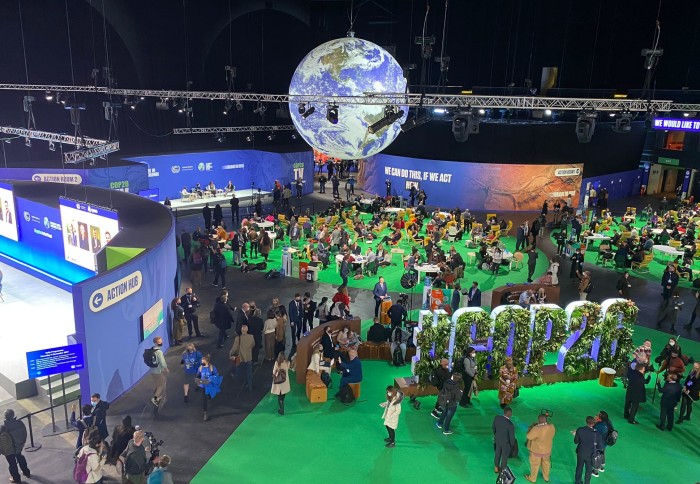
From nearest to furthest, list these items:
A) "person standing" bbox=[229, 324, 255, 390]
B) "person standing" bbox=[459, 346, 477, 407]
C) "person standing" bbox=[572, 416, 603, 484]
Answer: "person standing" bbox=[572, 416, 603, 484] < "person standing" bbox=[459, 346, 477, 407] < "person standing" bbox=[229, 324, 255, 390]

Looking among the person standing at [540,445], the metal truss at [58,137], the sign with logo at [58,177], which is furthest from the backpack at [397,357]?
the sign with logo at [58,177]

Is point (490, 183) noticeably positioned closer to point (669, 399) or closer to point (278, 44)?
point (278, 44)

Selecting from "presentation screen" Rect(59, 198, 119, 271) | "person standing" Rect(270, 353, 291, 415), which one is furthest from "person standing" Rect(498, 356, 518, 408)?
"presentation screen" Rect(59, 198, 119, 271)

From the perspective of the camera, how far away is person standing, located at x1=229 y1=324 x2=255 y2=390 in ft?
34.6

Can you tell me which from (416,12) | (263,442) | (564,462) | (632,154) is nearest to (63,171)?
(263,442)

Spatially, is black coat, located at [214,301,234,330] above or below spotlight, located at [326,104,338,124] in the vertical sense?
below

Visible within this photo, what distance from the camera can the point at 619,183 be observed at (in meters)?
35.6

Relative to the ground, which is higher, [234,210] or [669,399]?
[669,399]

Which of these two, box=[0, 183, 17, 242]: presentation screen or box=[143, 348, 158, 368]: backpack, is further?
box=[0, 183, 17, 242]: presentation screen

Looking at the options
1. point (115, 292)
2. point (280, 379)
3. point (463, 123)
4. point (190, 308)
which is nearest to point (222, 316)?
point (190, 308)

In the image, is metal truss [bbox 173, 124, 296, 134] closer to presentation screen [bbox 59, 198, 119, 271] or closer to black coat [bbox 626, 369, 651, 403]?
presentation screen [bbox 59, 198, 119, 271]

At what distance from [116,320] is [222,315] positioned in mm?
2722

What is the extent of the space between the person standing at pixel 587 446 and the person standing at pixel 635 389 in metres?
2.15

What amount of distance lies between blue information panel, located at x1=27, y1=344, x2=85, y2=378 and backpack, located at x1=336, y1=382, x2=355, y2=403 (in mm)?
4504
